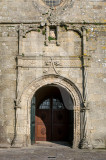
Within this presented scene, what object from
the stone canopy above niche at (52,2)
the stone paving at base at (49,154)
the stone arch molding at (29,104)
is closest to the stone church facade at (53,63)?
the stone arch molding at (29,104)

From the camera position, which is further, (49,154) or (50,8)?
(50,8)

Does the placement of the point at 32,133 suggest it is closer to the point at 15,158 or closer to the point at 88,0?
the point at 15,158

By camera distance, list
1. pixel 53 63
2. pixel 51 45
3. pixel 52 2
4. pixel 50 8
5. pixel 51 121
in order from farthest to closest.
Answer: pixel 51 121, pixel 52 2, pixel 50 8, pixel 51 45, pixel 53 63

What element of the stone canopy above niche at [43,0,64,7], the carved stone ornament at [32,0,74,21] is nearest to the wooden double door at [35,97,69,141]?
the carved stone ornament at [32,0,74,21]

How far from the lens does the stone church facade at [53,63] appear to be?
29.1 feet

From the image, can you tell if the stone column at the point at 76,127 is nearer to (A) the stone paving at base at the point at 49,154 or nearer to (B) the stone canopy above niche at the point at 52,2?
(A) the stone paving at base at the point at 49,154

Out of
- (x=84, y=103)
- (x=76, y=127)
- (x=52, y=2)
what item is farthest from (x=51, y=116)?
(x=52, y=2)

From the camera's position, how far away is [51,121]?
1155cm

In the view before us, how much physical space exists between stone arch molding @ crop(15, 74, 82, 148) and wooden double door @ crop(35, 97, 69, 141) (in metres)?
2.54

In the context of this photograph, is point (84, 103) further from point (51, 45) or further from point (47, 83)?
point (51, 45)

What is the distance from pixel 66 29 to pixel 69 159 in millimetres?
5322

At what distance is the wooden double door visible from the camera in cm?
1139

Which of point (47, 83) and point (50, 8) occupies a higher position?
point (50, 8)

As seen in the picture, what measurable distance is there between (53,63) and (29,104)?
1.95 metres
